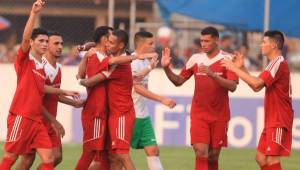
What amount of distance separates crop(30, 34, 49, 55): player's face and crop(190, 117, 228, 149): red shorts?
2474mm

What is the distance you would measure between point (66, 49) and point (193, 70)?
10544 mm

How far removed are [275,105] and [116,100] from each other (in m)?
2.00

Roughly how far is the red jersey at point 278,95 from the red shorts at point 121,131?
1.76 meters

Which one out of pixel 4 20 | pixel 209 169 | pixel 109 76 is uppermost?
pixel 4 20

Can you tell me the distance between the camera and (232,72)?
14.5 m

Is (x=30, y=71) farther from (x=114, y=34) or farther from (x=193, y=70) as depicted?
(x=193, y=70)

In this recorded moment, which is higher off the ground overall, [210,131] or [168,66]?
[168,66]

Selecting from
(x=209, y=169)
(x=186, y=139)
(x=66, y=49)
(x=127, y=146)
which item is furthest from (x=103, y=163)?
(x=66, y=49)

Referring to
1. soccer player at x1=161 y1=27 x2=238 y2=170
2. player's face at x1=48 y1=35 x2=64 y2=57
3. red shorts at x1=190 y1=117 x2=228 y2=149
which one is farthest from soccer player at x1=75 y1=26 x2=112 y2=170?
red shorts at x1=190 y1=117 x2=228 y2=149

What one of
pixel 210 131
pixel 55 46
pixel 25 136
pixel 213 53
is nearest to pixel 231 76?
pixel 213 53

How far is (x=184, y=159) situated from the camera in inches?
744

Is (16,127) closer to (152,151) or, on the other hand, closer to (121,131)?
(121,131)

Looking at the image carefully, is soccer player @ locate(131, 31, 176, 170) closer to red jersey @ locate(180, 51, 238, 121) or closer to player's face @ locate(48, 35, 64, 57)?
red jersey @ locate(180, 51, 238, 121)

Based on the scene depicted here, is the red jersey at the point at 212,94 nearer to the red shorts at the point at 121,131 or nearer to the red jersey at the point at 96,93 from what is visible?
the red shorts at the point at 121,131
